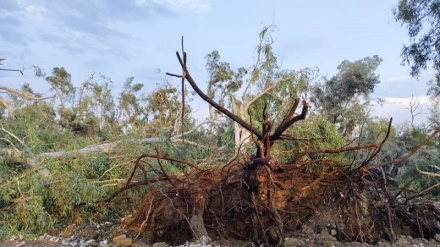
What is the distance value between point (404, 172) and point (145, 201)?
7.57 metres

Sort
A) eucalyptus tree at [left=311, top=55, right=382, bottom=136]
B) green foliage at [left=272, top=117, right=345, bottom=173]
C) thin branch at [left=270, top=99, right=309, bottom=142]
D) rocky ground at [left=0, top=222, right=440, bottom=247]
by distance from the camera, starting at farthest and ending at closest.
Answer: eucalyptus tree at [left=311, top=55, right=382, bottom=136]
green foliage at [left=272, top=117, right=345, bottom=173]
rocky ground at [left=0, top=222, right=440, bottom=247]
thin branch at [left=270, top=99, right=309, bottom=142]

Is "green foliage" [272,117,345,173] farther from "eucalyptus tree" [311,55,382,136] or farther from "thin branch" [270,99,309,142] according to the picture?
"eucalyptus tree" [311,55,382,136]

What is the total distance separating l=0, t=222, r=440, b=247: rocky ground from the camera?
4484 mm

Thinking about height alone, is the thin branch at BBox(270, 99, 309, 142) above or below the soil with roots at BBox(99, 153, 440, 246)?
above

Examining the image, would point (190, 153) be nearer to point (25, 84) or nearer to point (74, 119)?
point (74, 119)

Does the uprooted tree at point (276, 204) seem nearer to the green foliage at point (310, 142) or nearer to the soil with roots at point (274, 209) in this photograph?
the soil with roots at point (274, 209)

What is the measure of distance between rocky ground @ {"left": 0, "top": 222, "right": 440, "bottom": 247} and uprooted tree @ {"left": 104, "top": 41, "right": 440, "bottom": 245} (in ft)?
0.40

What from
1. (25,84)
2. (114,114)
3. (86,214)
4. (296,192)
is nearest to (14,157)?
(86,214)

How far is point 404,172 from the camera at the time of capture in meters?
10.6

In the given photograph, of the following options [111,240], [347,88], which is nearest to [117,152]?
[111,240]

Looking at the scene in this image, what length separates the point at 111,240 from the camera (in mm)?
5348

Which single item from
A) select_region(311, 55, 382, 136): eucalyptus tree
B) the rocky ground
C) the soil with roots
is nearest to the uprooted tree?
the soil with roots

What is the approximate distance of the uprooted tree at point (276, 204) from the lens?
452 centimetres

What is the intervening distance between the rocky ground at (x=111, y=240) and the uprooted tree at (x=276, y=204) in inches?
4.8
